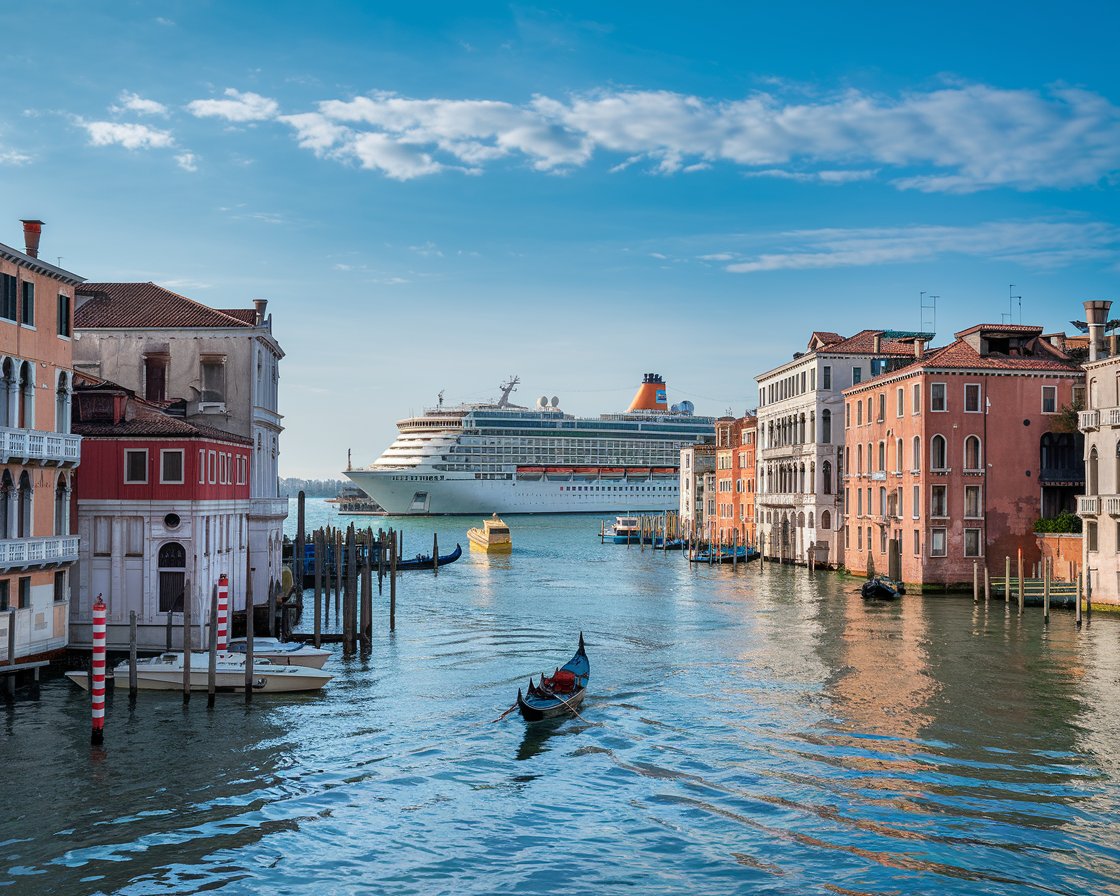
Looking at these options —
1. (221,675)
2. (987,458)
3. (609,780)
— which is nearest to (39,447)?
(221,675)

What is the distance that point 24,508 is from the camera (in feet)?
73.6

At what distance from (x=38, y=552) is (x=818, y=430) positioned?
36.7m

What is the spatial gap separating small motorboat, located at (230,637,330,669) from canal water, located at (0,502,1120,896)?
626 millimetres

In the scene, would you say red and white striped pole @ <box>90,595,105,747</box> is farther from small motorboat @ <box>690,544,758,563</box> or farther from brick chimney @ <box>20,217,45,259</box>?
small motorboat @ <box>690,544,758,563</box>

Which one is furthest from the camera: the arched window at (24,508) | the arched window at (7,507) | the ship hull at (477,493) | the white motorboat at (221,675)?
the ship hull at (477,493)

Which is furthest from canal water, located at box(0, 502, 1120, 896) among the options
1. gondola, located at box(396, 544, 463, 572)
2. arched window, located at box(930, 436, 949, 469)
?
gondola, located at box(396, 544, 463, 572)

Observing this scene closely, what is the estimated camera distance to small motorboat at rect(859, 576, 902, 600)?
1542 inches

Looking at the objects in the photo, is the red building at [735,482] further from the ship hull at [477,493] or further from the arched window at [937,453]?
the ship hull at [477,493]

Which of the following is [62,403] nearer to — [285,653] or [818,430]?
[285,653]

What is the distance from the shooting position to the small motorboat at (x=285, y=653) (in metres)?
24.2

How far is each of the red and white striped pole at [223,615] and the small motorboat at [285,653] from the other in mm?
210

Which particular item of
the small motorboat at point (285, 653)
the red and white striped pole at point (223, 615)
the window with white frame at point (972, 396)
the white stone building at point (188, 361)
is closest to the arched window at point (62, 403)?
the red and white striped pole at point (223, 615)

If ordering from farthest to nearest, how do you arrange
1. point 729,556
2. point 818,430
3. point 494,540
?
point 494,540
point 729,556
point 818,430

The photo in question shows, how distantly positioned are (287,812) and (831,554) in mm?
40045
